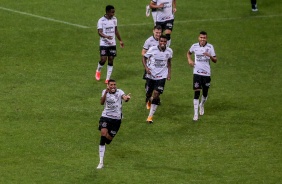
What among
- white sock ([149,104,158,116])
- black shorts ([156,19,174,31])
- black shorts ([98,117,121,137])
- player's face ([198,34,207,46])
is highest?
player's face ([198,34,207,46])

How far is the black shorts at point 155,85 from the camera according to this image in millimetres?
31172

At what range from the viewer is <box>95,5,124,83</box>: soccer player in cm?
3412

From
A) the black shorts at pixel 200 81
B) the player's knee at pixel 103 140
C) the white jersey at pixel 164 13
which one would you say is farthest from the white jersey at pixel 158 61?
the white jersey at pixel 164 13

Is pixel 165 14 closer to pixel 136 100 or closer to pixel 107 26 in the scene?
pixel 107 26

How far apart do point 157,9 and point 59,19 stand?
302 inches

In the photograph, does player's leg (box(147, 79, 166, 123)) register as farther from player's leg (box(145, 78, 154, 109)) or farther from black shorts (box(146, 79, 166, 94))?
player's leg (box(145, 78, 154, 109))

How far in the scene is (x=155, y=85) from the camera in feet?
103

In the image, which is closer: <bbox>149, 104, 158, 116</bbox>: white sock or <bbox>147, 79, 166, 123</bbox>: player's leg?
<bbox>147, 79, 166, 123</bbox>: player's leg

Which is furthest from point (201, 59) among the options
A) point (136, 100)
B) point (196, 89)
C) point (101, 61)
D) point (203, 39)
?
point (101, 61)

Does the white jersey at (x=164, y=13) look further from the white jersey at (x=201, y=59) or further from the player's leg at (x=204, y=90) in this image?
the player's leg at (x=204, y=90)

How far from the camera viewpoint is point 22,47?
39.5 metres

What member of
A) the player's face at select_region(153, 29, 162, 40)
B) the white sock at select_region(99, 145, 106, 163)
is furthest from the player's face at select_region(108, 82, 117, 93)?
the player's face at select_region(153, 29, 162, 40)

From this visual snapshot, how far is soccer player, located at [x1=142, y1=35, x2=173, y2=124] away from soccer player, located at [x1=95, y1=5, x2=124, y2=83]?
3.21 meters

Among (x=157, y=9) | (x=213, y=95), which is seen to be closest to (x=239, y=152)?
(x=213, y=95)
